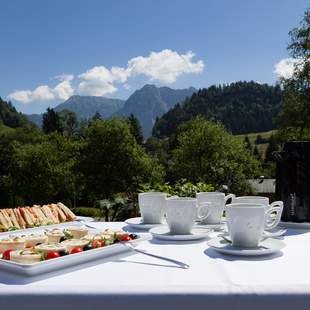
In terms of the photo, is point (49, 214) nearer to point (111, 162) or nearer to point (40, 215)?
point (40, 215)

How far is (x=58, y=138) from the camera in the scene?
141 ft

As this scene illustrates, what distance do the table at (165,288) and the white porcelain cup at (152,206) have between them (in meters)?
0.78

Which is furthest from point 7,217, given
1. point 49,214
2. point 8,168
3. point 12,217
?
point 8,168

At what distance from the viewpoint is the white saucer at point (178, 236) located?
5.77ft

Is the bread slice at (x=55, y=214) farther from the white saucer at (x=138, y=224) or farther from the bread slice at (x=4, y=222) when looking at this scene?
the white saucer at (x=138, y=224)

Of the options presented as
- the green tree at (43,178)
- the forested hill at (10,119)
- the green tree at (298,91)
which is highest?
the forested hill at (10,119)

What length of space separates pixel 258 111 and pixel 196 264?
351ft

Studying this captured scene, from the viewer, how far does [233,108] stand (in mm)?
106438

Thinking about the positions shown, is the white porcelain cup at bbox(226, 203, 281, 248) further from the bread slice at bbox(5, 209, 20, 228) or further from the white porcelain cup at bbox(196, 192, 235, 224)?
the bread slice at bbox(5, 209, 20, 228)

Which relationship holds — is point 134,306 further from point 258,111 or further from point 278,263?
point 258,111

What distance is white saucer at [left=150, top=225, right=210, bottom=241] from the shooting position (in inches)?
69.3

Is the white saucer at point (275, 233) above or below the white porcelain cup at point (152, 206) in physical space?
below

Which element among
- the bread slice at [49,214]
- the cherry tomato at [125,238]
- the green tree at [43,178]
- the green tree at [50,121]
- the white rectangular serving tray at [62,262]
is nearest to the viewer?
the white rectangular serving tray at [62,262]

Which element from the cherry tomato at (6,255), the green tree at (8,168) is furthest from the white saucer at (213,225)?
A: the green tree at (8,168)
